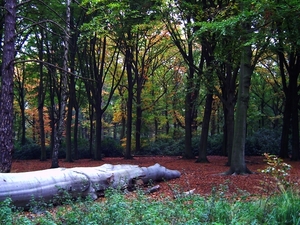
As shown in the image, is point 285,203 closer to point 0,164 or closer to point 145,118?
point 0,164

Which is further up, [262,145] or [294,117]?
[294,117]

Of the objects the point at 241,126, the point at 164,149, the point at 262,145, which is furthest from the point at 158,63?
the point at 241,126

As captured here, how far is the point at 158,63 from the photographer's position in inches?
969

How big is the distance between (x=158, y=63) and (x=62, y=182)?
62.5 feet

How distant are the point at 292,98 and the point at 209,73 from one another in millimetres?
6641

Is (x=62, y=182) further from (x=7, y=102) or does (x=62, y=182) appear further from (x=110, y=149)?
(x=110, y=149)

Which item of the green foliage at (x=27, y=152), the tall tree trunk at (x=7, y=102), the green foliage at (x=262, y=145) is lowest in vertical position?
the green foliage at (x=27, y=152)

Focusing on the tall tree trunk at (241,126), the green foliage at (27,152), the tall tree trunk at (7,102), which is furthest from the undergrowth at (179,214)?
the green foliage at (27,152)

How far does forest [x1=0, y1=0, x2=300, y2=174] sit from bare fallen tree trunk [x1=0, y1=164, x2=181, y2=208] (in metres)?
1.60

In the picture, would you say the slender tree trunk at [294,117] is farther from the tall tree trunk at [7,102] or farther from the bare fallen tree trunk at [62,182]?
the tall tree trunk at [7,102]

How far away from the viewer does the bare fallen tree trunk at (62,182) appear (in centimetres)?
565

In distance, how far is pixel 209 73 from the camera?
1230 centimetres

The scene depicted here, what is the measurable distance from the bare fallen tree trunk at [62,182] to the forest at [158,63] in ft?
5.26

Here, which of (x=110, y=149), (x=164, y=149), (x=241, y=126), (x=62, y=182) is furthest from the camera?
(x=164, y=149)
